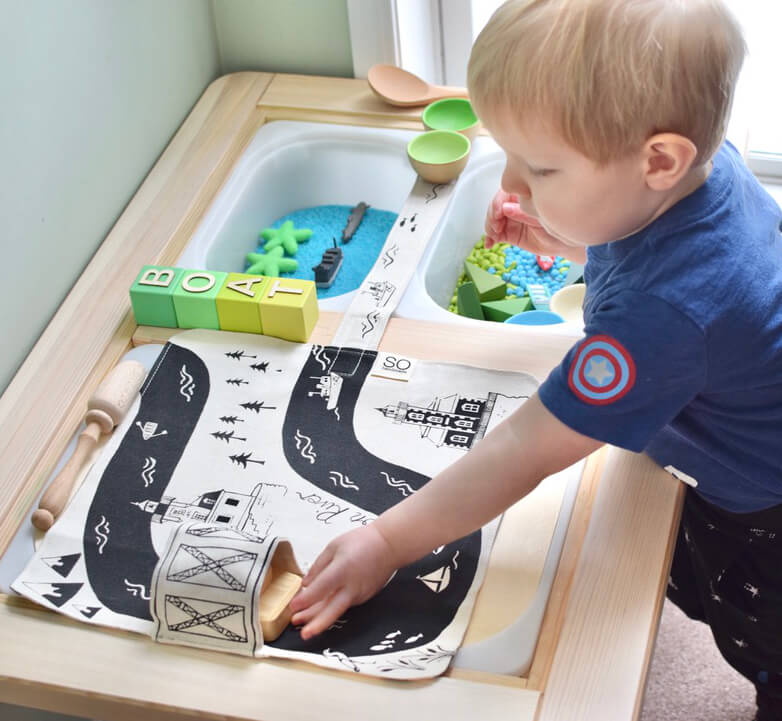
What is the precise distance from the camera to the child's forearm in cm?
74

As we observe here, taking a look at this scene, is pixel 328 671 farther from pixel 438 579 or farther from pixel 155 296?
pixel 155 296

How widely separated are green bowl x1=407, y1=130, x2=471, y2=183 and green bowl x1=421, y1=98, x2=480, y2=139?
0.06 feet

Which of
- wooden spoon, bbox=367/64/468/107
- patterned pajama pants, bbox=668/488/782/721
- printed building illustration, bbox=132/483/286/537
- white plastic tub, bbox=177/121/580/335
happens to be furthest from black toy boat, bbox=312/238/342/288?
patterned pajama pants, bbox=668/488/782/721

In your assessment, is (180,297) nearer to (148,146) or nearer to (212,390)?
(212,390)

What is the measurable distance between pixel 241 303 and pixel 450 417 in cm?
22

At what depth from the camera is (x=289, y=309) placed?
95 cm

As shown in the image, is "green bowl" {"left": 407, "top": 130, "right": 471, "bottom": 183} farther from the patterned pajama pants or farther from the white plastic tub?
the patterned pajama pants

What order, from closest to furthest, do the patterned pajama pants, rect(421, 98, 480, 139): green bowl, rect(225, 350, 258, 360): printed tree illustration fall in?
1. the patterned pajama pants
2. rect(225, 350, 258, 360): printed tree illustration
3. rect(421, 98, 480, 139): green bowl

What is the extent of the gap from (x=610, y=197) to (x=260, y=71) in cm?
78

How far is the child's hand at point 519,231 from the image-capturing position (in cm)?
95

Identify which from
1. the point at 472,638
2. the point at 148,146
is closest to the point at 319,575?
the point at 472,638

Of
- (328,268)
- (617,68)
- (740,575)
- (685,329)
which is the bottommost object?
(740,575)

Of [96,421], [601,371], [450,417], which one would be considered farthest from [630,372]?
[96,421]

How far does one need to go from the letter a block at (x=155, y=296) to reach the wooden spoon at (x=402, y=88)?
1.25 ft
